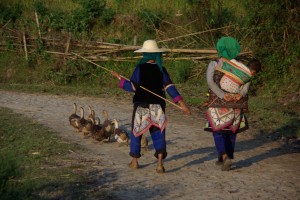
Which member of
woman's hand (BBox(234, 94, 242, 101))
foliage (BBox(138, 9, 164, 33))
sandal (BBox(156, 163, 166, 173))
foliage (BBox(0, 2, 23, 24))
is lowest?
sandal (BBox(156, 163, 166, 173))

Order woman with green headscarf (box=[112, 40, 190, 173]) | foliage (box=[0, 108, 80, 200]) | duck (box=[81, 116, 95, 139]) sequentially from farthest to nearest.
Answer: duck (box=[81, 116, 95, 139]), woman with green headscarf (box=[112, 40, 190, 173]), foliage (box=[0, 108, 80, 200])

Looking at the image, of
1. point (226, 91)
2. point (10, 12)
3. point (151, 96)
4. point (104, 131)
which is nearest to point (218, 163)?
point (226, 91)

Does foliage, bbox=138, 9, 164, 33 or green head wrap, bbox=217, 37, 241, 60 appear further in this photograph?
foliage, bbox=138, 9, 164, 33

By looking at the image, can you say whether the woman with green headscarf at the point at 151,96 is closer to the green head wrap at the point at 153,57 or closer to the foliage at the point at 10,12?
the green head wrap at the point at 153,57

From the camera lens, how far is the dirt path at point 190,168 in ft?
24.5

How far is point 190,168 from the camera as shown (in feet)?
28.6

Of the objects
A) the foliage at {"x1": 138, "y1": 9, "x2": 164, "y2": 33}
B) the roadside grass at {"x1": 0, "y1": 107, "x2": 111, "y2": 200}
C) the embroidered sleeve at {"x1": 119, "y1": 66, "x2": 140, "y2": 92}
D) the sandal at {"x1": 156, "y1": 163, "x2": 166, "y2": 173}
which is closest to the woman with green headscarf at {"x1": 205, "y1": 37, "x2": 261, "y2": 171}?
the sandal at {"x1": 156, "y1": 163, "x2": 166, "y2": 173}

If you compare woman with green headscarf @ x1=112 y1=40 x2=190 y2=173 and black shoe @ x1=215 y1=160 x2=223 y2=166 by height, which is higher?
woman with green headscarf @ x1=112 y1=40 x2=190 y2=173

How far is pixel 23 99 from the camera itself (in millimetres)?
14945

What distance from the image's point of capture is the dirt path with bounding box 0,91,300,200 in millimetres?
7480

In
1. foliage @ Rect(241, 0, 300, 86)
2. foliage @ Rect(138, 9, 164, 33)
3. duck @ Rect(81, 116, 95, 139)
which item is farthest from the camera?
foliage @ Rect(138, 9, 164, 33)

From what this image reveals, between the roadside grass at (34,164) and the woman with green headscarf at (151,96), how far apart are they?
103 centimetres

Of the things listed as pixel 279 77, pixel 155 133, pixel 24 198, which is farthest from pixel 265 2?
pixel 24 198

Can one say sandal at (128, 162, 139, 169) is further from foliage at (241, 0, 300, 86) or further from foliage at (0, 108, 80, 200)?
foliage at (241, 0, 300, 86)
